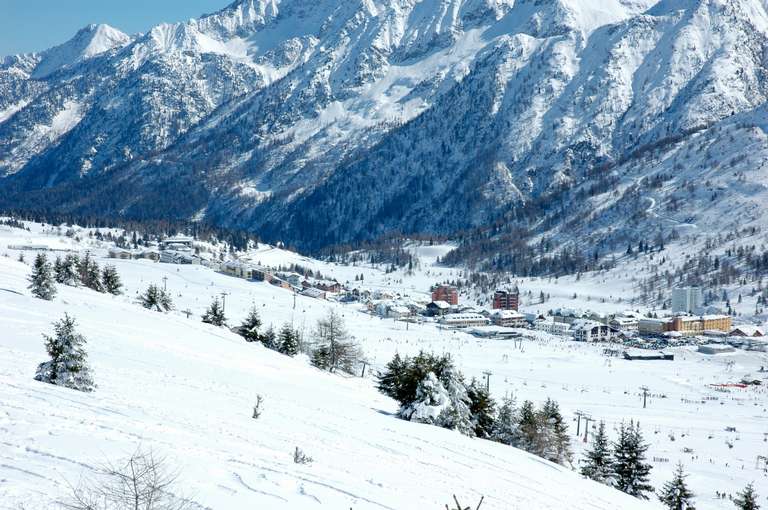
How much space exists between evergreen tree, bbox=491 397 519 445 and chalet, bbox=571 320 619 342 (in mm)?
85149

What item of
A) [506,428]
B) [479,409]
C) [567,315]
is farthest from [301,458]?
[567,315]

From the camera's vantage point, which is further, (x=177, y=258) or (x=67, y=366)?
(x=177, y=258)

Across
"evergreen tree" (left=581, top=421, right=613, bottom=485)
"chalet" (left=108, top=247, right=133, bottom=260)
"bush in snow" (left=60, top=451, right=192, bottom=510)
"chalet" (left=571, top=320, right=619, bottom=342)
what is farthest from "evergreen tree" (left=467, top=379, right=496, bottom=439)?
"chalet" (left=108, top=247, right=133, bottom=260)

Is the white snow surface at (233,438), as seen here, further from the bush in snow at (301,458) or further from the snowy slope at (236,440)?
the bush in snow at (301,458)

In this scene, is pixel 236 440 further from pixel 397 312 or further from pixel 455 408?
pixel 397 312

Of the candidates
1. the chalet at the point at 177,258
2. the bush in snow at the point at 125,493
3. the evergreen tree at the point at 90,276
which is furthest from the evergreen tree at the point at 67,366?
the chalet at the point at 177,258

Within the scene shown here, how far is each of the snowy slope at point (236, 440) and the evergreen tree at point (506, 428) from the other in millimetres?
6639

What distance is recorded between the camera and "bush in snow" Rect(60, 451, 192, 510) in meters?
8.55

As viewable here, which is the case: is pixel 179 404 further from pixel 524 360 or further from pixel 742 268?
pixel 742 268

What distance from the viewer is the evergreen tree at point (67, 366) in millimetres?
18062

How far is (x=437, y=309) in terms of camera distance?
131750mm

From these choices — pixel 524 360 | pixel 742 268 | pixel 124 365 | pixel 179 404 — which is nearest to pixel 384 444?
pixel 179 404

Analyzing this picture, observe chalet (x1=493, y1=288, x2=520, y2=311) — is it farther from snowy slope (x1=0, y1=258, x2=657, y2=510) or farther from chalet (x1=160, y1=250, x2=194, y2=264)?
snowy slope (x1=0, y1=258, x2=657, y2=510)

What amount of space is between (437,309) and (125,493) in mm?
124244
